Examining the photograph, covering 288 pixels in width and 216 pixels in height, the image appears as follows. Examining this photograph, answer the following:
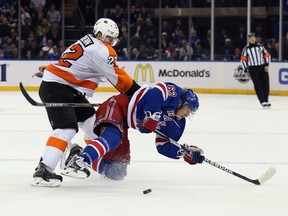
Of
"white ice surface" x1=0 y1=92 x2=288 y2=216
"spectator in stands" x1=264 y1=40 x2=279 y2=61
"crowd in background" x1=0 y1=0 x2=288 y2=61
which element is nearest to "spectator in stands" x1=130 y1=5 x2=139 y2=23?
"crowd in background" x1=0 y1=0 x2=288 y2=61

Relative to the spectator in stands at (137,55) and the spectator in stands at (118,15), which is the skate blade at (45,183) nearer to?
the spectator in stands at (137,55)

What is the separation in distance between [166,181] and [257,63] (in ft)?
25.1

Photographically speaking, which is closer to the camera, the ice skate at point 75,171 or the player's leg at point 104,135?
the player's leg at point 104,135

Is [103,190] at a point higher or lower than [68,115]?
lower

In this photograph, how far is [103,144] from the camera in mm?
4887

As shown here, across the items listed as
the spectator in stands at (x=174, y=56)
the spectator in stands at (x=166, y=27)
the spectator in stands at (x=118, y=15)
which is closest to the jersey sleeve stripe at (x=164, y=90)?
the spectator in stands at (x=174, y=56)

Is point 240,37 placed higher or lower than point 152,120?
higher

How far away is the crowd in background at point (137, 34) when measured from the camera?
16.0 metres

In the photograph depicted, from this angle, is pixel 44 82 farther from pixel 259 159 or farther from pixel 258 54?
pixel 258 54

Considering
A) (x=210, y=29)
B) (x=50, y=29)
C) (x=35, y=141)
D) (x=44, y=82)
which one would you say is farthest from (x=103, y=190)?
(x=50, y=29)

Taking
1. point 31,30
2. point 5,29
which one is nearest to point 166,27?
point 31,30

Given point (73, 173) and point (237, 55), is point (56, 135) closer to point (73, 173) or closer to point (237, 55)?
point (73, 173)

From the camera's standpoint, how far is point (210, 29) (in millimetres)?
16109

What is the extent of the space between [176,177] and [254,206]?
3.71ft
